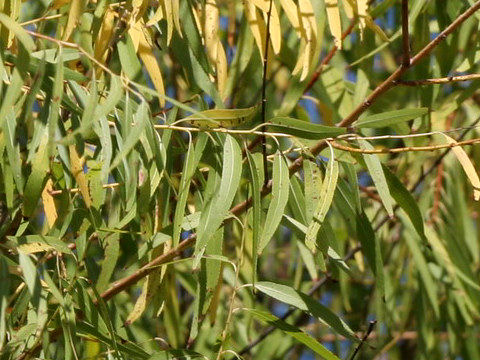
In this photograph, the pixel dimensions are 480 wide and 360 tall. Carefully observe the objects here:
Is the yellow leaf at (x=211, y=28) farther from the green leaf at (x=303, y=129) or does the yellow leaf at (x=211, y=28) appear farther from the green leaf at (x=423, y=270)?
the green leaf at (x=423, y=270)

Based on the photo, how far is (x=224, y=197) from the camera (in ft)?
3.50

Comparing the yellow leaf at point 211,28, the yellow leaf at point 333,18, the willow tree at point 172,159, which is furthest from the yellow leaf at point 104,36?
the yellow leaf at point 333,18

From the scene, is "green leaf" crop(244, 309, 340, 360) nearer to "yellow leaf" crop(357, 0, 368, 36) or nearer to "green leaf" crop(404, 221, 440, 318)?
"yellow leaf" crop(357, 0, 368, 36)

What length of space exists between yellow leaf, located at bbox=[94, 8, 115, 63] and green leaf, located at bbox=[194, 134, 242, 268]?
0.18 meters

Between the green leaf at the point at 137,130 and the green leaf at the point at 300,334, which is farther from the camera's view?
the green leaf at the point at 300,334

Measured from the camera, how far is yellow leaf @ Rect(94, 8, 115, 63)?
3.85 feet

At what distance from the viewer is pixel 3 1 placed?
1120mm

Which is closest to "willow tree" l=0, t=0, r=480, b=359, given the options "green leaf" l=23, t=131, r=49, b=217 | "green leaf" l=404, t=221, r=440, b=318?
"green leaf" l=23, t=131, r=49, b=217

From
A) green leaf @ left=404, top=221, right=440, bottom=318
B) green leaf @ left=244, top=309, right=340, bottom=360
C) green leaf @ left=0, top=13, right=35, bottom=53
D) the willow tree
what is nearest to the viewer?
green leaf @ left=0, top=13, right=35, bottom=53

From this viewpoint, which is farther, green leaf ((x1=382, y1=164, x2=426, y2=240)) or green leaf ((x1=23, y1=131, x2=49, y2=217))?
green leaf ((x1=382, y1=164, x2=426, y2=240))

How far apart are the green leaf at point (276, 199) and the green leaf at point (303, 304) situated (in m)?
0.10

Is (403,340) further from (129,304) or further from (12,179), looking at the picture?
(12,179)

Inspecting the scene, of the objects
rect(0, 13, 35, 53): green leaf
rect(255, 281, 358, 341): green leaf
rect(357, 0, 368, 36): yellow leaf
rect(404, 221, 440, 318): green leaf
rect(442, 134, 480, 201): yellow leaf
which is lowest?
rect(404, 221, 440, 318): green leaf

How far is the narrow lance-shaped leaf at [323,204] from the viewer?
1.08 metres
